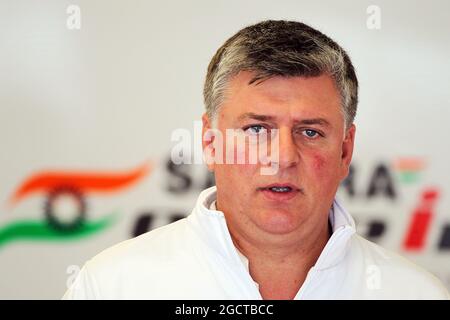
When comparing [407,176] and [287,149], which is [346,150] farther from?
[407,176]

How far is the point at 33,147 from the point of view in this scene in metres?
2.16

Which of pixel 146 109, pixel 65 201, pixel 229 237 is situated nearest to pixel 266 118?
pixel 229 237

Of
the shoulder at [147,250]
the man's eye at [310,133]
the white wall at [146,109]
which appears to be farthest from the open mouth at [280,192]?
the white wall at [146,109]

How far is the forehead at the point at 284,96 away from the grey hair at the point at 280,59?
11mm

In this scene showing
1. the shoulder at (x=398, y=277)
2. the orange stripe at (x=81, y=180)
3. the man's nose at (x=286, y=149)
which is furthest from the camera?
the orange stripe at (x=81, y=180)

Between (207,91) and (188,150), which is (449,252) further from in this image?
(207,91)

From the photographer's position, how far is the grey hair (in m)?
1.21

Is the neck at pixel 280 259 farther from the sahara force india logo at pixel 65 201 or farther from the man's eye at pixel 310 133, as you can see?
the sahara force india logo at pixel 65 201

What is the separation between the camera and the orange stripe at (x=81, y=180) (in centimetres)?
213

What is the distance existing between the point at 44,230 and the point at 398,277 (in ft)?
4.10

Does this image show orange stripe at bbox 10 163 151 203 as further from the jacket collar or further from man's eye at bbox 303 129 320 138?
man's eye at bbox 303 129 320 138

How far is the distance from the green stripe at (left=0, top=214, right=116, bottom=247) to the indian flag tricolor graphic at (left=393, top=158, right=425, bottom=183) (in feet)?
3.02

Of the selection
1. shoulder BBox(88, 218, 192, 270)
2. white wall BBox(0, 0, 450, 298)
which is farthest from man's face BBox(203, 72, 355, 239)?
white wall BBox(0, 0, 450, 298)

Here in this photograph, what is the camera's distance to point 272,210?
1210mm
